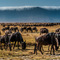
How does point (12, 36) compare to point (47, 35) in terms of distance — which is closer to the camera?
point (47, 35)

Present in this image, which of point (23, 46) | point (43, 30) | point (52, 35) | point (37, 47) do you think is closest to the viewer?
point (52, 35)

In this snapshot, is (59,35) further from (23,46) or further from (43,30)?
(43,30)

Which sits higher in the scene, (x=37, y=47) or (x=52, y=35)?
(x=52, y=35)

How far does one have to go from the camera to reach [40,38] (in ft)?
45.5

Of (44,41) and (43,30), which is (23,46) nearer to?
(44,41)

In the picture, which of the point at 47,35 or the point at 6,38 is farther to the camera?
the point at 6,38

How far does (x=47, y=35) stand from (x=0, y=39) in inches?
300

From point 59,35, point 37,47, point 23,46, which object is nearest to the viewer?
point 37,47

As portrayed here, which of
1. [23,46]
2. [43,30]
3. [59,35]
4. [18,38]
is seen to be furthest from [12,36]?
[43,30]

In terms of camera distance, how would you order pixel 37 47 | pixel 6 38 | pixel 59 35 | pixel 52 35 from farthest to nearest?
pixel 6 38, pixel 59 35, pixel 37 47, pixel 52 35

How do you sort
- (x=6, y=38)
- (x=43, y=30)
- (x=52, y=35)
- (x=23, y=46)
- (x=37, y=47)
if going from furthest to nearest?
(x=43, y=30) < (x=6, y=38) < (x=23, y=46) < (x=37, y=47) < (x=52, y=35)

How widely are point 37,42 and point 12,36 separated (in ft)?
16.4

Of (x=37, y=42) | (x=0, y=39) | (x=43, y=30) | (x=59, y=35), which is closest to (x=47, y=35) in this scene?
(x=37, y=42)

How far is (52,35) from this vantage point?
13.5 m
